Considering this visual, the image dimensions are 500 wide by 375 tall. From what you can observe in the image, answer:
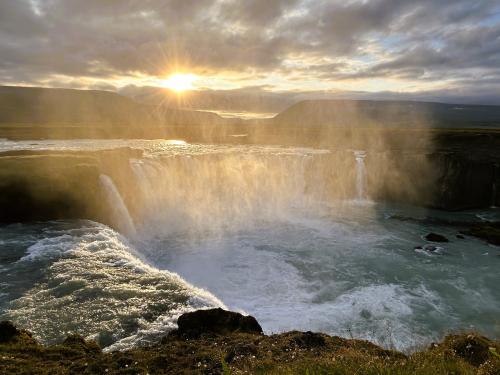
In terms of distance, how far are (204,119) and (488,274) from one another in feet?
419

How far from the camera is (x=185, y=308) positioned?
1224cm

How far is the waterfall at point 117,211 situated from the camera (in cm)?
2606

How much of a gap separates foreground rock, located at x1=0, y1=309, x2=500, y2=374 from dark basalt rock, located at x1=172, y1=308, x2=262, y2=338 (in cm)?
4

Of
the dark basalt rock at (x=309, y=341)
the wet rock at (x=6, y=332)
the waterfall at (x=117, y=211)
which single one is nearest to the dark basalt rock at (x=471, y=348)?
the dark basalt rock at (x=309, y=341)

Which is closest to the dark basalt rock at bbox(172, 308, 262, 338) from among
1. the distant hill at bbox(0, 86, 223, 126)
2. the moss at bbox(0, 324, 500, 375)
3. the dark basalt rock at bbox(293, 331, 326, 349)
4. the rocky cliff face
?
the moss at bbox(0, 324, 500, 375)

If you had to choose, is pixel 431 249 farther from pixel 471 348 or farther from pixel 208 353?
pixel 208 353

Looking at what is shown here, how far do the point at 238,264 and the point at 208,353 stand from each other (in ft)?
48.0

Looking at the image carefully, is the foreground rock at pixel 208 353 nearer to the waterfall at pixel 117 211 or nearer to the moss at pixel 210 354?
the moss at pixel 210 354

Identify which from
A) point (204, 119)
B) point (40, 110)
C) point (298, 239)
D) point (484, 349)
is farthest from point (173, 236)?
point (40, 110)

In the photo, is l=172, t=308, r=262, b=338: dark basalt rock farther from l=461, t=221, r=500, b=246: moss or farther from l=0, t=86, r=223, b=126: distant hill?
l=0, t=86, r=223, b=126: distant hill

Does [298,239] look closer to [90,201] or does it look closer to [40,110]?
[90,201]

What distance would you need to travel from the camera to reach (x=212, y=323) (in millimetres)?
10805

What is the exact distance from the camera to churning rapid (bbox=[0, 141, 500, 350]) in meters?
12.6

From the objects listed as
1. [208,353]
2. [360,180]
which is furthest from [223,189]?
[208,353]
